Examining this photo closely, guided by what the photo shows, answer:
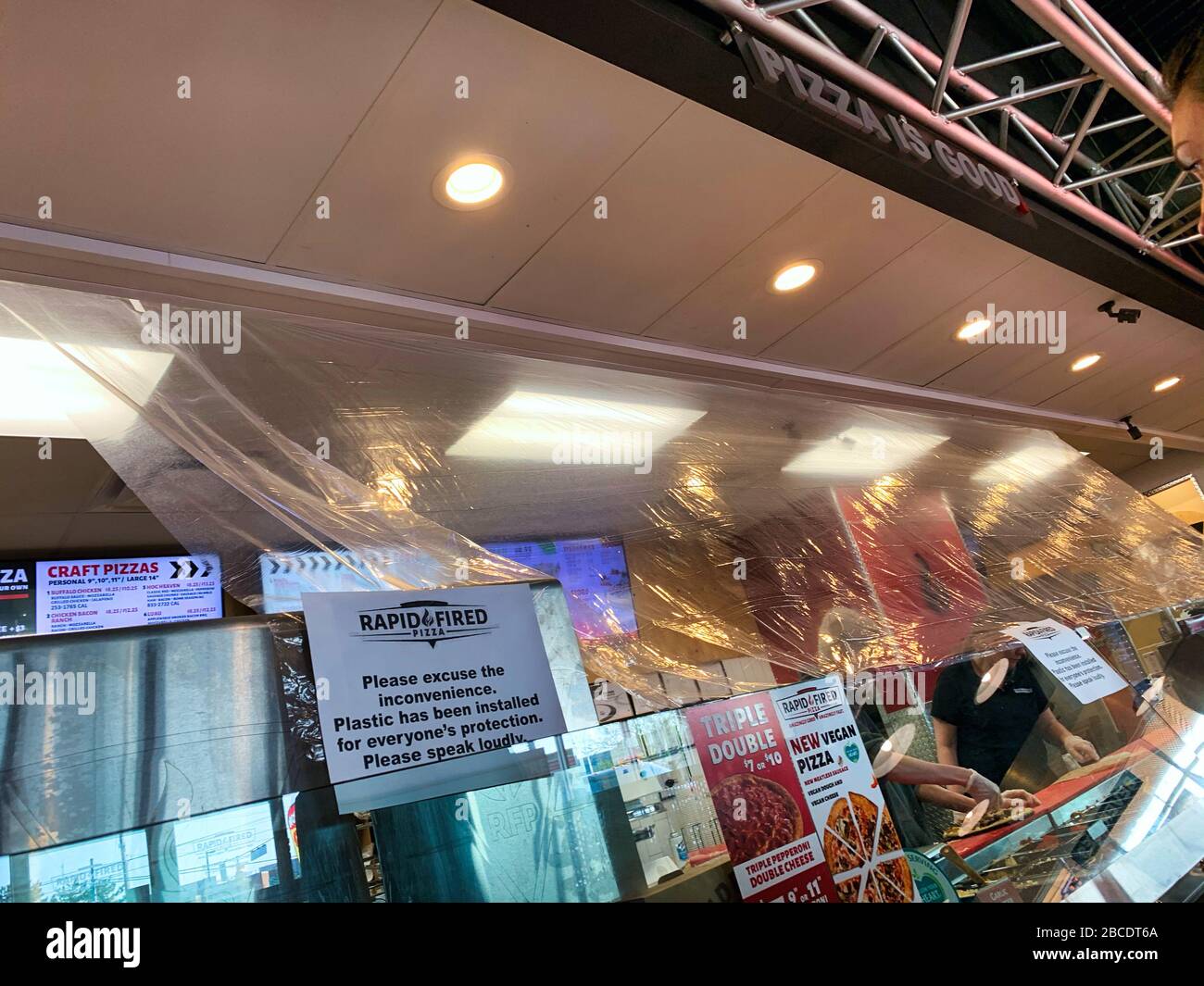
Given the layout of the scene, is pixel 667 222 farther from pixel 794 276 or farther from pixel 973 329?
pixel 973 329

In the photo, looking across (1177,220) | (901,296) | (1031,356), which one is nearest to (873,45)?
(901,296)

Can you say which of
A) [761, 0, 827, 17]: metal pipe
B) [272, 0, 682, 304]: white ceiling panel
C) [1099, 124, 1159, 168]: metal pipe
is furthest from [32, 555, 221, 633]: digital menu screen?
[1099, 124, 1159, 168]: metal pipe

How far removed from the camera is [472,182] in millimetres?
2221

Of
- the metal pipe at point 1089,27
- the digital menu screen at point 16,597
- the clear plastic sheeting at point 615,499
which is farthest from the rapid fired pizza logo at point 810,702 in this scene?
the digital menu screen at point 16,597

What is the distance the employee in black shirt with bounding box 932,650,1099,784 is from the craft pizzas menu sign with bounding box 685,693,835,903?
1.42 ft

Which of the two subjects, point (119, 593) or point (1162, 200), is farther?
point (119, 593)

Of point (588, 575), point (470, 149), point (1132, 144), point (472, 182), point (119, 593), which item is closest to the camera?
point (588, 575)

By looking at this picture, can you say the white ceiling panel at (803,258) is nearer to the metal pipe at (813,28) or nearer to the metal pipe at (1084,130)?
the metal pipe at (813,28)

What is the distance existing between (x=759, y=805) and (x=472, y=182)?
1796 millimetres

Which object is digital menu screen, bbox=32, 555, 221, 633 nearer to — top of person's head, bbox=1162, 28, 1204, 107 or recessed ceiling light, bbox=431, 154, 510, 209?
recessed ceiling light, bbox=431, 154, 510, 209

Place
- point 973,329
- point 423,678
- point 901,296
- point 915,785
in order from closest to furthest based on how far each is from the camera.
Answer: point 423,678
point 915,785
point 901,296
point 973,329

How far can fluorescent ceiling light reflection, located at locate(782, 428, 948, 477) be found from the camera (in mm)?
1788

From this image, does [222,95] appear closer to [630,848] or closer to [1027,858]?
[630,848]

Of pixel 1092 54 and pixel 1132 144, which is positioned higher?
pixel 1132 144
